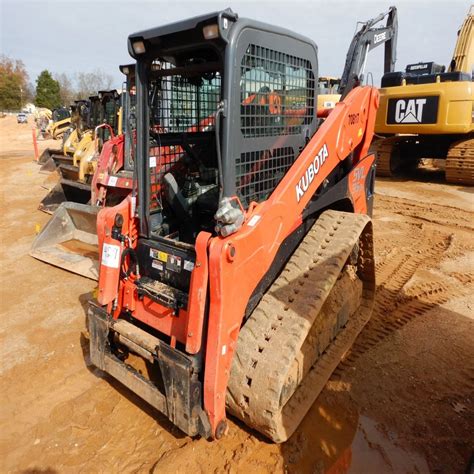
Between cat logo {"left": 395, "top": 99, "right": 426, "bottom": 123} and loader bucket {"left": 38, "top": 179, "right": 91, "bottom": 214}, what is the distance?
22.5ft

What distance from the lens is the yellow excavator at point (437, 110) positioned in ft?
28.1

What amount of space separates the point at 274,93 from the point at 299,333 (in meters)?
1.45

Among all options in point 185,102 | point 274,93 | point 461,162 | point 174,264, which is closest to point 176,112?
point 185,102

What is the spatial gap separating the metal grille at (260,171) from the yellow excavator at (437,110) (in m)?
7.31

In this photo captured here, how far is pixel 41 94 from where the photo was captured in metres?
47.1

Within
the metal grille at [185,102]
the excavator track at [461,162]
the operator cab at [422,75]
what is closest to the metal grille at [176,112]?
the metal grille at [185,102]

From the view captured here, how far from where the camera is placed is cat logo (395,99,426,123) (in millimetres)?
9008

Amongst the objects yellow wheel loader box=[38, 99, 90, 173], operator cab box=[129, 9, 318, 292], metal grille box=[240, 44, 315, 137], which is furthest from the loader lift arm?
yellow wheel loader box=[38, 99, 90, 173]

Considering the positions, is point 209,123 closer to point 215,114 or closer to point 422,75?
point 215,114

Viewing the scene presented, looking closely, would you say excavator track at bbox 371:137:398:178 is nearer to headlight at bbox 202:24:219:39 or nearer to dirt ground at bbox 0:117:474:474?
dirt ground at bbox 0:117:474:474

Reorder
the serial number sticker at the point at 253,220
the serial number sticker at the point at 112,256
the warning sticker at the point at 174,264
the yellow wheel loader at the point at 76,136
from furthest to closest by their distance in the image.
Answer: the yellow wheel loader at the point at 76,136 < the serial number sticker at the point at 112,256 < the warning sticker at the point at 174,264 < the serial number sticker at the point at 253,220

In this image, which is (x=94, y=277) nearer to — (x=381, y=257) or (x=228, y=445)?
(x=228, y=445)

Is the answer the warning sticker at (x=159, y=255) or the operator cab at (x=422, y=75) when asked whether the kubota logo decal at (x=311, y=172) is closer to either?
the warning sticker at (x=159, y=255)

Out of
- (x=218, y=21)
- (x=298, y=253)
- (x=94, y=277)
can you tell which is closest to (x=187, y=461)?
(x=298, y=253)
